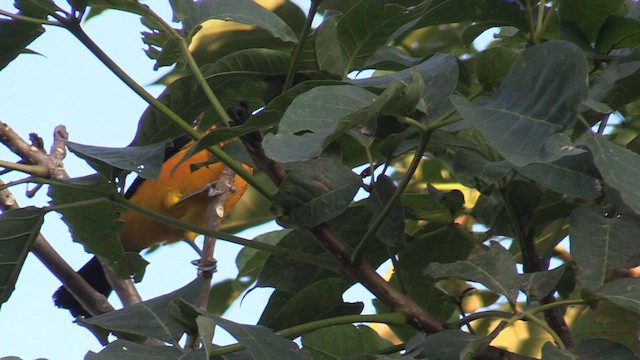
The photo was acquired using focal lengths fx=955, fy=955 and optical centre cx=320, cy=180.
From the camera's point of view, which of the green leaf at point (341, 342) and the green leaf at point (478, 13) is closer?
the green leaf at point (478, 13)

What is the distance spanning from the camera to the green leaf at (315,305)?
3.70 ft

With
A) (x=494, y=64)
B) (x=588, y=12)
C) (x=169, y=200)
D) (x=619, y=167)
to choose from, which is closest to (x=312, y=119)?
(x=619, y=167)

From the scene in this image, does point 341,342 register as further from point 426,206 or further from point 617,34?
point 617,34

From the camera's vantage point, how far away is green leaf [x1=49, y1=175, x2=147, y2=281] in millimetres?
1339

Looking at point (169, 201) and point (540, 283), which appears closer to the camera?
point (540, 283)

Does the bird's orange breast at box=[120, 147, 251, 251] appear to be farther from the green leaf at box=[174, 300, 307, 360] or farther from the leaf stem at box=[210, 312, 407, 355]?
the green leaf at box=[174, 300, 307, 360]

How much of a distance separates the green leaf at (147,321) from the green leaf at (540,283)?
36cm

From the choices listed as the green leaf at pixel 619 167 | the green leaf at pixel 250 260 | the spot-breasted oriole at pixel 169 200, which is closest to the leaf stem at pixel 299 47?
the green leaf at pixel 619 167

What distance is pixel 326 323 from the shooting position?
3.32 feet

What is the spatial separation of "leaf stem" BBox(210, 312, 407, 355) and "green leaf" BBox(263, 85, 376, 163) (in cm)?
21

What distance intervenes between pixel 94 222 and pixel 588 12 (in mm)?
750

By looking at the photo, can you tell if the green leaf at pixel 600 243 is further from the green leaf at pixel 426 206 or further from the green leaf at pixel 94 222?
the green leaf at pixel 94 222

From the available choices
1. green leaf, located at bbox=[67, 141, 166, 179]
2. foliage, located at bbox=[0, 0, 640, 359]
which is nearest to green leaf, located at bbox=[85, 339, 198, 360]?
foliage, located at bbox=[0, 0, 640, 359]

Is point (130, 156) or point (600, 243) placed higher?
point (130, 156)
